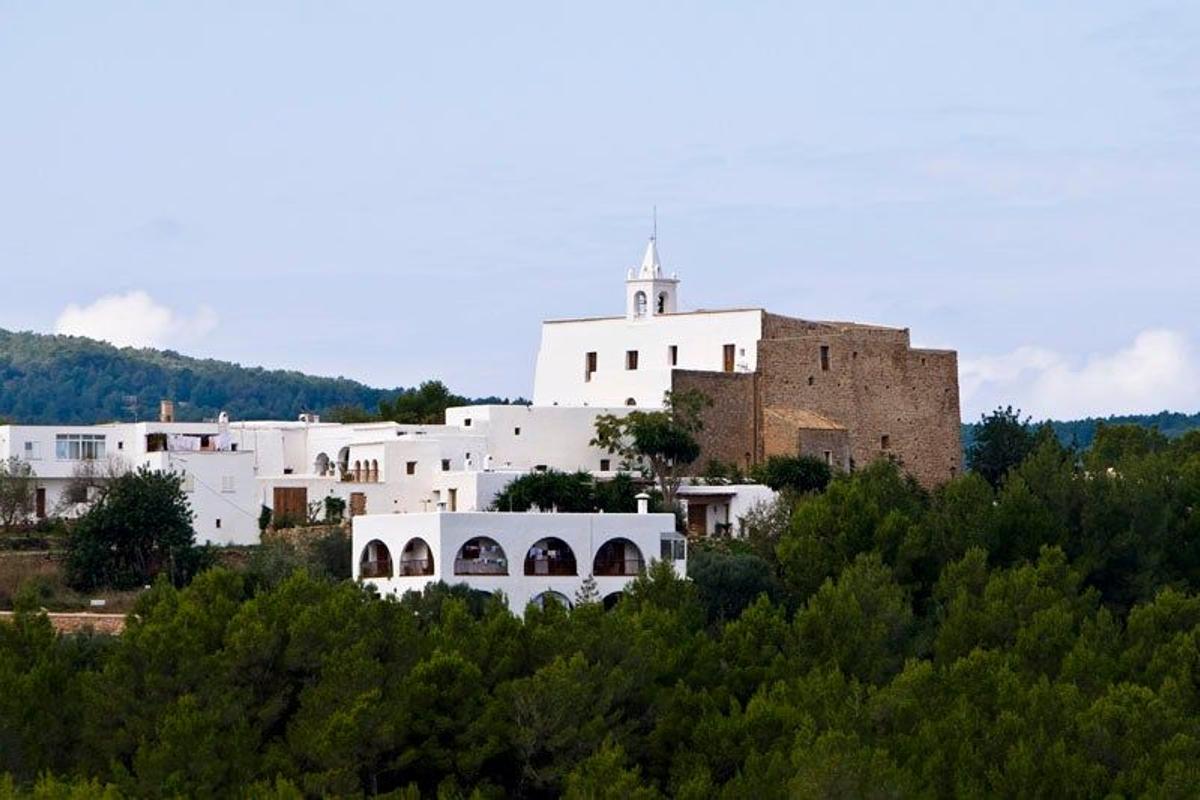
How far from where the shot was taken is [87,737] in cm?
3172

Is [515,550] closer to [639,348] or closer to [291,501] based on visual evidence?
[291,501]

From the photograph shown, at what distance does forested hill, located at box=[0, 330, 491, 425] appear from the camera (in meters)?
106

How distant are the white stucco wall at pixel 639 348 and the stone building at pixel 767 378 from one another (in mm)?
17

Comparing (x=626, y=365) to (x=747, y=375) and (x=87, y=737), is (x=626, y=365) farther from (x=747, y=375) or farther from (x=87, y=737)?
(x=87, y=737)

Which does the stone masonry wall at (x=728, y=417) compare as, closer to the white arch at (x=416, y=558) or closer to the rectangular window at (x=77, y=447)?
the white arch at (x=416, y=558)

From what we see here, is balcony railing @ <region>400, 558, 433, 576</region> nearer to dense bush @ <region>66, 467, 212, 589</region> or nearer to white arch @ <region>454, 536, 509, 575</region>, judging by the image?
white arch @ <region>454, 536, 509, 575</region>

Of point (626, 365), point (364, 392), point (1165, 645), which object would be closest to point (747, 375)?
point (626, 365)

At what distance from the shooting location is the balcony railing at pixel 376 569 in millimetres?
43031

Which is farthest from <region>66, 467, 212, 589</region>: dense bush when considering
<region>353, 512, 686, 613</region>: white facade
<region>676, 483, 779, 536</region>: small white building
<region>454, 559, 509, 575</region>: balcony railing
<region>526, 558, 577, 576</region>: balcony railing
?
<region>676, 483, 779, 536</region>: small white building

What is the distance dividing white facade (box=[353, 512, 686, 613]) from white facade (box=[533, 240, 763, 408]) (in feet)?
21.1

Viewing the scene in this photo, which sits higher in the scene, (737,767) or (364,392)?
(364,392)

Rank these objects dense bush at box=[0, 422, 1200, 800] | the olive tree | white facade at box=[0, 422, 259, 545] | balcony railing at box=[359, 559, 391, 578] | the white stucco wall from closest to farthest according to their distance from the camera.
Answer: dense bush at box=[0, 422, 1200, 800] < balcony railing at box=[359, 559, 391, 578] < white facade at box=[0, 422, 259, 545] < the olive tree < the white stucco wall

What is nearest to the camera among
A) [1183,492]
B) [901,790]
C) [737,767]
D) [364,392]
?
[901,790]

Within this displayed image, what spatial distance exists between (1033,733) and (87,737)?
9.77 metres
